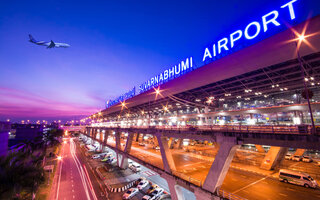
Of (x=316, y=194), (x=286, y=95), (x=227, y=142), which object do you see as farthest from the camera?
(x=286, y=95)

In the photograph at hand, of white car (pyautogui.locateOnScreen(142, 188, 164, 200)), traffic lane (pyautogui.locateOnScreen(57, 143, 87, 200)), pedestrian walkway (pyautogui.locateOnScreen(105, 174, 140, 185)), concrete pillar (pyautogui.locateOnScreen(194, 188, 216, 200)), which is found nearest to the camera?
concrete pillar (pyautogui.locateOnScreen(194, 188, 216, 200))

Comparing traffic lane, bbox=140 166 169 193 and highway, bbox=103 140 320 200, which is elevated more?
highway, bbox=103 140 320 200

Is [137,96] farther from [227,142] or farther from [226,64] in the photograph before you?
[227,142]

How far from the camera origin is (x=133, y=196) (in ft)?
92.1

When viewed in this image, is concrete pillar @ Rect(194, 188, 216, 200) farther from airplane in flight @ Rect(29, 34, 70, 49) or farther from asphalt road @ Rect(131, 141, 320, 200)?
airplane in flight @ Rect(29, 34, 70, 49)

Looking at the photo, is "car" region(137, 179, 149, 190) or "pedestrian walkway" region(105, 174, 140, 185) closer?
"car" region(137, 179, 149, 190)

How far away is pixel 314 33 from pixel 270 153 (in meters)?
20.7

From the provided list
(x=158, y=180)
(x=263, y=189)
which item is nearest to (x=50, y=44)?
(x=158, y=180)

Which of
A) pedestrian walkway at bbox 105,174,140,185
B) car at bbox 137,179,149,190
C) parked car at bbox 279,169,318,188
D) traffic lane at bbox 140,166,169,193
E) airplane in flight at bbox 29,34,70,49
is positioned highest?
airplane in flight at bbox 29,34,70,49

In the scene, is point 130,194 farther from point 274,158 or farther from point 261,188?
point 274,158

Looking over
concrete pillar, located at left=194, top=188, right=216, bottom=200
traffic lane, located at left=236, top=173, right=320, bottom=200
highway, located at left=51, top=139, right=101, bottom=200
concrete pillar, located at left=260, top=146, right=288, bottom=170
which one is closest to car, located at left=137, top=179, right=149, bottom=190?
highway, located at left=51, top=139, right=101, bottom=200

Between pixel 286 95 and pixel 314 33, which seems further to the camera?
pixel 286 95

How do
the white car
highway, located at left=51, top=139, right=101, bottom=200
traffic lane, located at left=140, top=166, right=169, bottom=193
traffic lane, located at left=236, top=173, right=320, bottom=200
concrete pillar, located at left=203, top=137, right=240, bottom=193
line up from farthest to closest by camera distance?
traffic lane, located at left=140, top=166, right=169, bottom=193 < highway, located at left=51, top=139, right=101, bottom=200 < the white car < traffic lane, located at left=236, top=173, right=320, bottom=200 < concrete pillar, located at left=203, top=137, right=240, bottom=193

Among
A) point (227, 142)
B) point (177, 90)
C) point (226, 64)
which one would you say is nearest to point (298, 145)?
point (227, 142)
